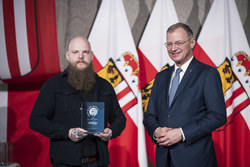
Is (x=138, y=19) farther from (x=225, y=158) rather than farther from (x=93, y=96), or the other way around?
(x=225, y=158)

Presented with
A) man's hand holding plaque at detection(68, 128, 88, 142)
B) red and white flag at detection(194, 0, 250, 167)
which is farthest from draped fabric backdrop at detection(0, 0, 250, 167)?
man's hand holding plaque at detection(68, 128, 88, 142)

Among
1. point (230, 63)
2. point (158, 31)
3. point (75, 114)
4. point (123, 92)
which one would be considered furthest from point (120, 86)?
point (230, 63)

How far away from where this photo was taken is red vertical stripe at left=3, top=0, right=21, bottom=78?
2.54 meters

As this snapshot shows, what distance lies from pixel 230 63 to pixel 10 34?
7.80 ft

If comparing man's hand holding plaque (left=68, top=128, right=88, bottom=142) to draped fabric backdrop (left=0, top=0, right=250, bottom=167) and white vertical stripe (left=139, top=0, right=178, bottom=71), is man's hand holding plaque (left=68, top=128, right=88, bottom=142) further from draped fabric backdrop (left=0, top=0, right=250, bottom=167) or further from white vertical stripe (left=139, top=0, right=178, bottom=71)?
white vertical stripe (left=139, top=0, right=178, bottom=71)

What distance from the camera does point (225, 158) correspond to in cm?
296

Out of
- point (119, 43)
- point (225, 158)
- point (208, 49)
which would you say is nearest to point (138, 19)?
point (119, 43)

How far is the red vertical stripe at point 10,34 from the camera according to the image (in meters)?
2.54

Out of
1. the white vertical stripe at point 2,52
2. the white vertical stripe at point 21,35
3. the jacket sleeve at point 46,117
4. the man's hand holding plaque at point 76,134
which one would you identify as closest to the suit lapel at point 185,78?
the man's hand holding plaque at point 76,134

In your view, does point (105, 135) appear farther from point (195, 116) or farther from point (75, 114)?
point (195, 116)

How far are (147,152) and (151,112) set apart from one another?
53.6 inches

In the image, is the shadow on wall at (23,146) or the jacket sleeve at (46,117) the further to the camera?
the shadow on wall at (23,146)

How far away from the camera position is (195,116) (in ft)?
5.16

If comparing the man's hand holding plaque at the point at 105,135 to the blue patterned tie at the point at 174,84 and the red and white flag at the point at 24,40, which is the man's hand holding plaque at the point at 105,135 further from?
the red and white flag at the point at 24,40
